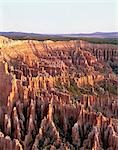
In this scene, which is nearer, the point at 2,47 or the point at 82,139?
the point at 82,139

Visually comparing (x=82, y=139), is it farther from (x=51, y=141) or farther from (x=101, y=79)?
(x=101, y=79)

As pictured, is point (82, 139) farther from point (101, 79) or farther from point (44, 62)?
point (44, 62)

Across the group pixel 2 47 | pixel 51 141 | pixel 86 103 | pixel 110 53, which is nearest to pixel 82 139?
pixel 51 141

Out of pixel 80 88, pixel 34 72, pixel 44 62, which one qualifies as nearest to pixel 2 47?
pixel 44 62

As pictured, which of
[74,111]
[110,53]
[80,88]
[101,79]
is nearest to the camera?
[74,111]

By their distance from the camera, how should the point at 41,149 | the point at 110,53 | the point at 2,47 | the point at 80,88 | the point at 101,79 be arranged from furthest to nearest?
the point at 110,53 → the point at 2,47 → the point at 101,79 → the point at 80,88 → the point at 41,149

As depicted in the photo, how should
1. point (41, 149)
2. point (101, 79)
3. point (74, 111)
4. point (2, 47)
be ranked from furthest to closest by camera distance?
point (2, 47) → point (101, 79) → point (74, 111) → point (41, 149)

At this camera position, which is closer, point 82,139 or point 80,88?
point 82,139

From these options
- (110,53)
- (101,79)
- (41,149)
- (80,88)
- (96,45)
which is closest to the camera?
(41,149)
